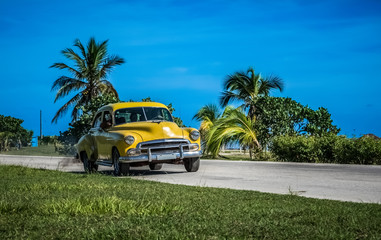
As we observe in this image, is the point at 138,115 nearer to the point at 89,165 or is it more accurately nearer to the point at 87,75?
the point at 89,165

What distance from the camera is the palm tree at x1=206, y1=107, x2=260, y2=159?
23.6 meters

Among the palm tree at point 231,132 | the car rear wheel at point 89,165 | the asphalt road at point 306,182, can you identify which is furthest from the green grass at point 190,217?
the palm tree at point 231,132

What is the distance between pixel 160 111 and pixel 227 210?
856 centimetres

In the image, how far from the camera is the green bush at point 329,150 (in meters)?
17.9

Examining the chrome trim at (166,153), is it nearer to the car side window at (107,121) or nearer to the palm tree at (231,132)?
the car side window at (107,121)

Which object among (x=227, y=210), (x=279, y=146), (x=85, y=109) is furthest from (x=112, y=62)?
(x=227, y=210)

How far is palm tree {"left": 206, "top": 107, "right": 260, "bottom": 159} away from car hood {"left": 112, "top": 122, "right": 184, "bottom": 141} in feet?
31.9

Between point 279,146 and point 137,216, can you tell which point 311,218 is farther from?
point 279,146

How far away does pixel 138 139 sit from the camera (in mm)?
13078

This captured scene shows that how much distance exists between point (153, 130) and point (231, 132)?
10.6 m

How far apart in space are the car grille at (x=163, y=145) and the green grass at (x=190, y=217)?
4744mm

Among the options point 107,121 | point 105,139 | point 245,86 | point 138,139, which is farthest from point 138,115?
point 245,86

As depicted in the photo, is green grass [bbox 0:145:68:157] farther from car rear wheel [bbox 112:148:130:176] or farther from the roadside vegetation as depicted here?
car rear wheel [bbox 112:148:130:176]

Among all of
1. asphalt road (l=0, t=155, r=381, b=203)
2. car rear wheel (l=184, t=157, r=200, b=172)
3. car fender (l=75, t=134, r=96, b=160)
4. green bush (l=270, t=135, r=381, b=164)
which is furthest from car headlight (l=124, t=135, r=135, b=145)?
green bush (l=270, t=135, r=381, b=164)
